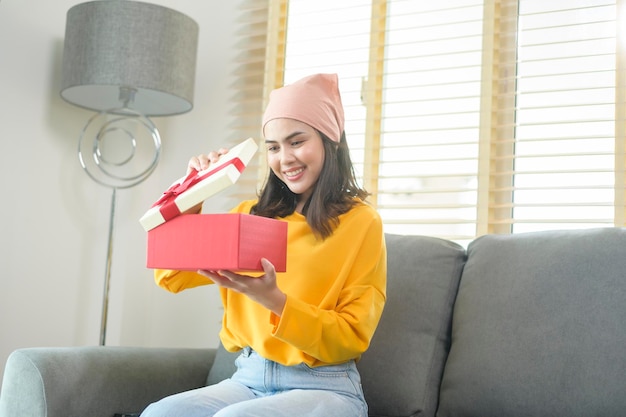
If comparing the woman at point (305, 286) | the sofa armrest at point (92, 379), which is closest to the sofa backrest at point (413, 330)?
the woman at point (305, 286)

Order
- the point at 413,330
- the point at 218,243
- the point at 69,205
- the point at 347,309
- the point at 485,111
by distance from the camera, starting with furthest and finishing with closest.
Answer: the point at 69,205 → the point at 485,111 → the point at 413,330 → the point at 347,309 → the point at 218,243

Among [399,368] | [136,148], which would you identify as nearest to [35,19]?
[136,148]

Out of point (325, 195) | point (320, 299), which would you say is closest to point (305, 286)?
point (320, 299)

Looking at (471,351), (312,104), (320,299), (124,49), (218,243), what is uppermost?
(124,49)

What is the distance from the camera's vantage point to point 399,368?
188 centimetres

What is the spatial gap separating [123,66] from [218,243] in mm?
1278

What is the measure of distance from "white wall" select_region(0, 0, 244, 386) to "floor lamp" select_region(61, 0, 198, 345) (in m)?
0.12

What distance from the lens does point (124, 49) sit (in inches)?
96.5

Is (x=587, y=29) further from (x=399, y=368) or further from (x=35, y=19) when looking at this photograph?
(x=35, y=19)

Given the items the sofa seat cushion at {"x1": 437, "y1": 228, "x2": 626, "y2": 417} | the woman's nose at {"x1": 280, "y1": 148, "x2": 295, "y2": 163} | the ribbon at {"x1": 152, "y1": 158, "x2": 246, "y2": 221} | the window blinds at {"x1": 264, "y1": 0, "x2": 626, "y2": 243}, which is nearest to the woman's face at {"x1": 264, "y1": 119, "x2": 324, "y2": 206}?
the woman's nose at {"x1": 280, "y1": 148, "x2": 295, "y2": 163}

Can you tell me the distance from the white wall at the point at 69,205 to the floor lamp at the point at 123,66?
120 millimetres

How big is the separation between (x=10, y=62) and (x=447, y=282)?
62.8 inches

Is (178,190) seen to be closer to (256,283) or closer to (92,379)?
(256,283)

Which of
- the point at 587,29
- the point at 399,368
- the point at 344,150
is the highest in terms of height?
the point at 587,29
